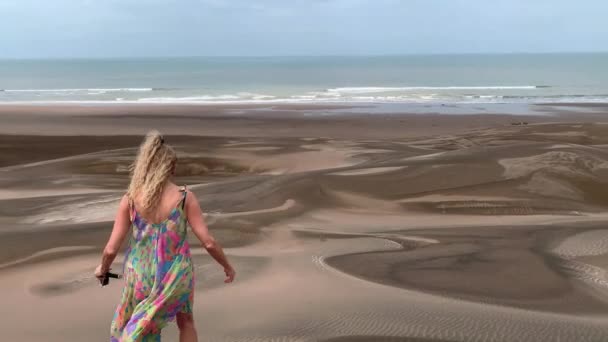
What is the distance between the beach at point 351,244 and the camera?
17.5 feet

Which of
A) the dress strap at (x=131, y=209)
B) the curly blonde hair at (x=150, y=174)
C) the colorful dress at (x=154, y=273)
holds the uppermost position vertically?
the curly blonde hair at (x=150, y=174)

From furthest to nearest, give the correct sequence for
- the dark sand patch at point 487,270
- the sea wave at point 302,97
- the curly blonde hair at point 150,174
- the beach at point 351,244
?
the sea wave at point 302,97, the dark sand patch at point 487,270, the beach at point 351,244, the curly blonde hair at point 150,174

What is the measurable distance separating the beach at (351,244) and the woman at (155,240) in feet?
4.51

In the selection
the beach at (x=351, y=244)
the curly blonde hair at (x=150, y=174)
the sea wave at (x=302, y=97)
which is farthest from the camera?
the sea wave at (x=302, y=97)

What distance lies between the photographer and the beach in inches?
209

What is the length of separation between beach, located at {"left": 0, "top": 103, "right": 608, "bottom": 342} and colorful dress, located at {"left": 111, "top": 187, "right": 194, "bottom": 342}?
1361mm

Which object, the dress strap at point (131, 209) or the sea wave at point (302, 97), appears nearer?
the dress strap at point (131, 209)

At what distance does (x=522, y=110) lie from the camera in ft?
124

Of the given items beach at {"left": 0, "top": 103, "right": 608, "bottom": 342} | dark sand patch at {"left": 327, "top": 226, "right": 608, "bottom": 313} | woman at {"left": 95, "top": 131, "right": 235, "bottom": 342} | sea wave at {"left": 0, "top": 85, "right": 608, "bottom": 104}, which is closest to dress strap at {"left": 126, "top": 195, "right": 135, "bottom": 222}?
woman at {"left": 95, "top": 131, "right": 235, "bottom": 342}

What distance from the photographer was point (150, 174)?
3.66 meters

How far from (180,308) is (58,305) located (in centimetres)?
252

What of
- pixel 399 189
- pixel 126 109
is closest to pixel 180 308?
pixel 399 189

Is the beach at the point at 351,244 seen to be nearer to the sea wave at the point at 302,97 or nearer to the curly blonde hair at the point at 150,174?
the curly blonde hair at the point at 150,174

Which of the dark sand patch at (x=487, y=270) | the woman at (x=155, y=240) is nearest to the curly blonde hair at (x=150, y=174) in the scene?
the woman at (x=155, y=240)
